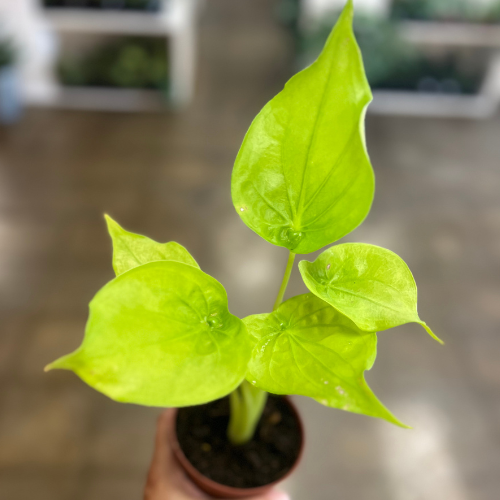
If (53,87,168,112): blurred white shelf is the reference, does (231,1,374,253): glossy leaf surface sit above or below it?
above

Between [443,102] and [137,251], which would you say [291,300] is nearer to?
[137,251]

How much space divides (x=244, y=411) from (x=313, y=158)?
346 mm

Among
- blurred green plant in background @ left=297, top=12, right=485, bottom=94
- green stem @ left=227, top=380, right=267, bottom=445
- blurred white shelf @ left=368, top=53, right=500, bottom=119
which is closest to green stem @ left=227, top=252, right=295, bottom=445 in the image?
green stem @ left=227, top=380, right=267, bottom=445

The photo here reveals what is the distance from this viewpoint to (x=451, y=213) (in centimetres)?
213

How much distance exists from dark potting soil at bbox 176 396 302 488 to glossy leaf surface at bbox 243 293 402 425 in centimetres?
27

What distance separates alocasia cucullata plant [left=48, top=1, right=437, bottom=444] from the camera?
1.15 ft

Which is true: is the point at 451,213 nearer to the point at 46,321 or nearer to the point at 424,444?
the point at 424,444

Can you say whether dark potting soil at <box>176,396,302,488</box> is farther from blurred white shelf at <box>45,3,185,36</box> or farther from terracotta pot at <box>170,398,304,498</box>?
blurred white shelf at <box>45,3,185,36</box>

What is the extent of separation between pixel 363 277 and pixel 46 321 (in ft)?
4.57

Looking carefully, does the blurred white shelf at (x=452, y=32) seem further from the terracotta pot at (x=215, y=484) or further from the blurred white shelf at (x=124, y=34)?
the terracotta pot at (x=215, y=484)

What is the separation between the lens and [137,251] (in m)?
0.49

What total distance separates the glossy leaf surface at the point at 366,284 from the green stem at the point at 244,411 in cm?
16

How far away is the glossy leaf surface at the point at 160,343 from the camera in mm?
345

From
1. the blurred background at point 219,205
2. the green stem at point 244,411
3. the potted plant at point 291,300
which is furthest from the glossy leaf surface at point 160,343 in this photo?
the blurred background at point 219,205
